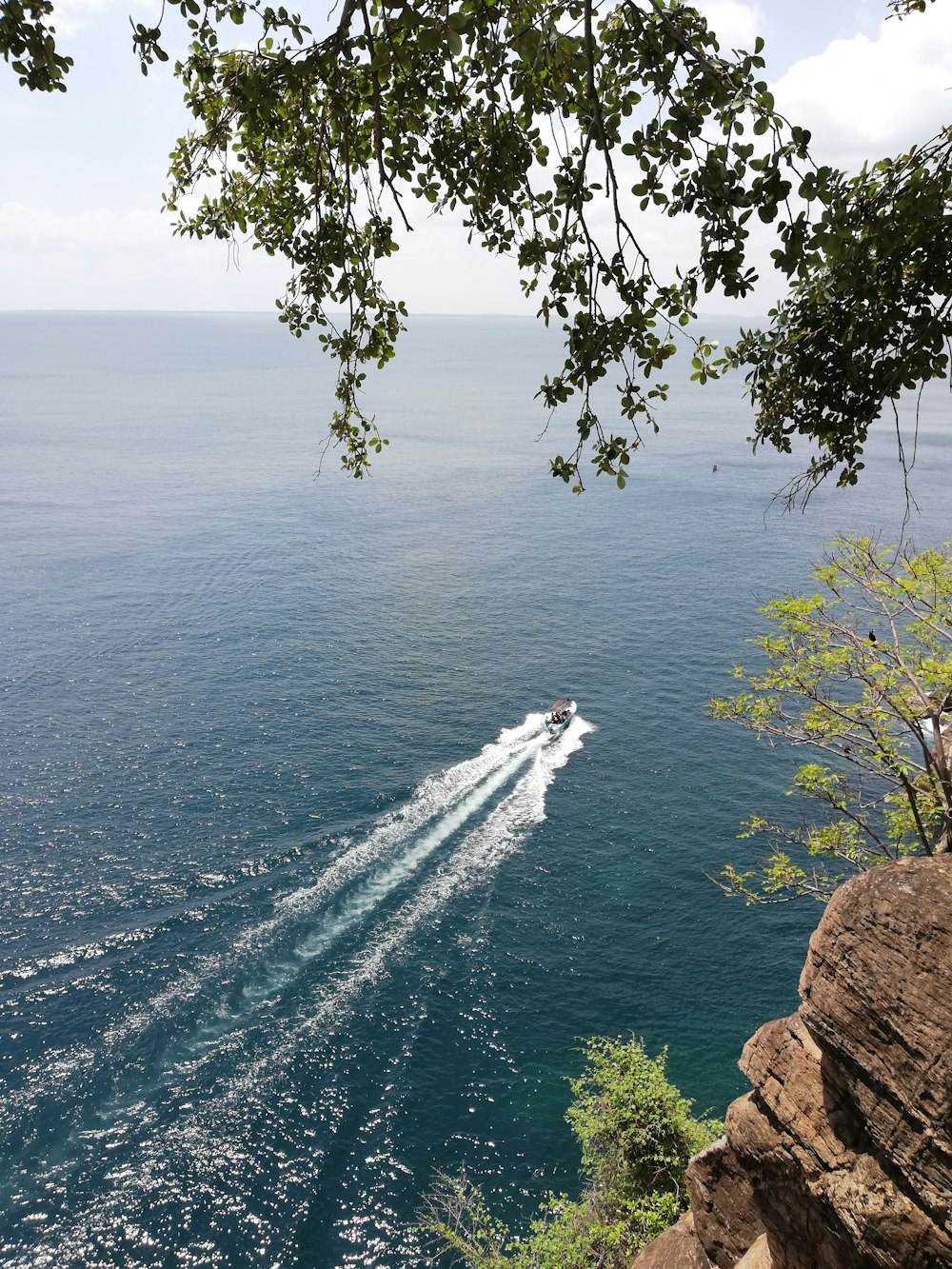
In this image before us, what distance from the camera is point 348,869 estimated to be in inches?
1713

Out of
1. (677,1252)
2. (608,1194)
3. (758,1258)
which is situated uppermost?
(758,1258)

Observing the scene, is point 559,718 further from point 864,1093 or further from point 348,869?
point 864,1093

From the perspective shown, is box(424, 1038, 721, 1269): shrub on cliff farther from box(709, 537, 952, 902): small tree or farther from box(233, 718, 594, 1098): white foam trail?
box(709, 537, 952, 902): small tree

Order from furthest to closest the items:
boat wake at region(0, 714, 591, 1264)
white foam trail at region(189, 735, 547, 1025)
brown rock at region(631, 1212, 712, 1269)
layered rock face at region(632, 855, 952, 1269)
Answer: white foam trail at region(189, 735, 547, 1025) < boat wake at region(0, 714, 591, 1264) < brown rock at region(631, 1212, 712, 1269) < layered rock face at region(632, 855, 952, 1269)

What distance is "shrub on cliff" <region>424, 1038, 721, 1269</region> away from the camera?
24766mm

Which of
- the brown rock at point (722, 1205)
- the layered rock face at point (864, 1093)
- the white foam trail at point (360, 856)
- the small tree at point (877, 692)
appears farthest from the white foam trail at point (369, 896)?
the layered rock face at point (864, 1093)

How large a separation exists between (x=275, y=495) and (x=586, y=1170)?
309 ft

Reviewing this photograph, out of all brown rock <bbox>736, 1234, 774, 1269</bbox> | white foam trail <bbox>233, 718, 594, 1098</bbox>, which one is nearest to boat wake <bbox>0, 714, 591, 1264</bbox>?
white foam trail <bbox>233, 718, 594, 1098</bbox>

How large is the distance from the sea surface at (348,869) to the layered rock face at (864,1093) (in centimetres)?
1972

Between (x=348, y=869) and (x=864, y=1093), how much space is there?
114 feet

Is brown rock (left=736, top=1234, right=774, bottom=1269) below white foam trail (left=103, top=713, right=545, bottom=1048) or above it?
above

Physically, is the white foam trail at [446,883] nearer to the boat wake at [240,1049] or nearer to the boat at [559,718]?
the boat wake at [240,1049]

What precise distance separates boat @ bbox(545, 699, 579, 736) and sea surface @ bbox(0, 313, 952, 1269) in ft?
2.74

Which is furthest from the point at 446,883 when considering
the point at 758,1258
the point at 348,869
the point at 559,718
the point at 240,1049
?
Answer: the point at 758,1258
